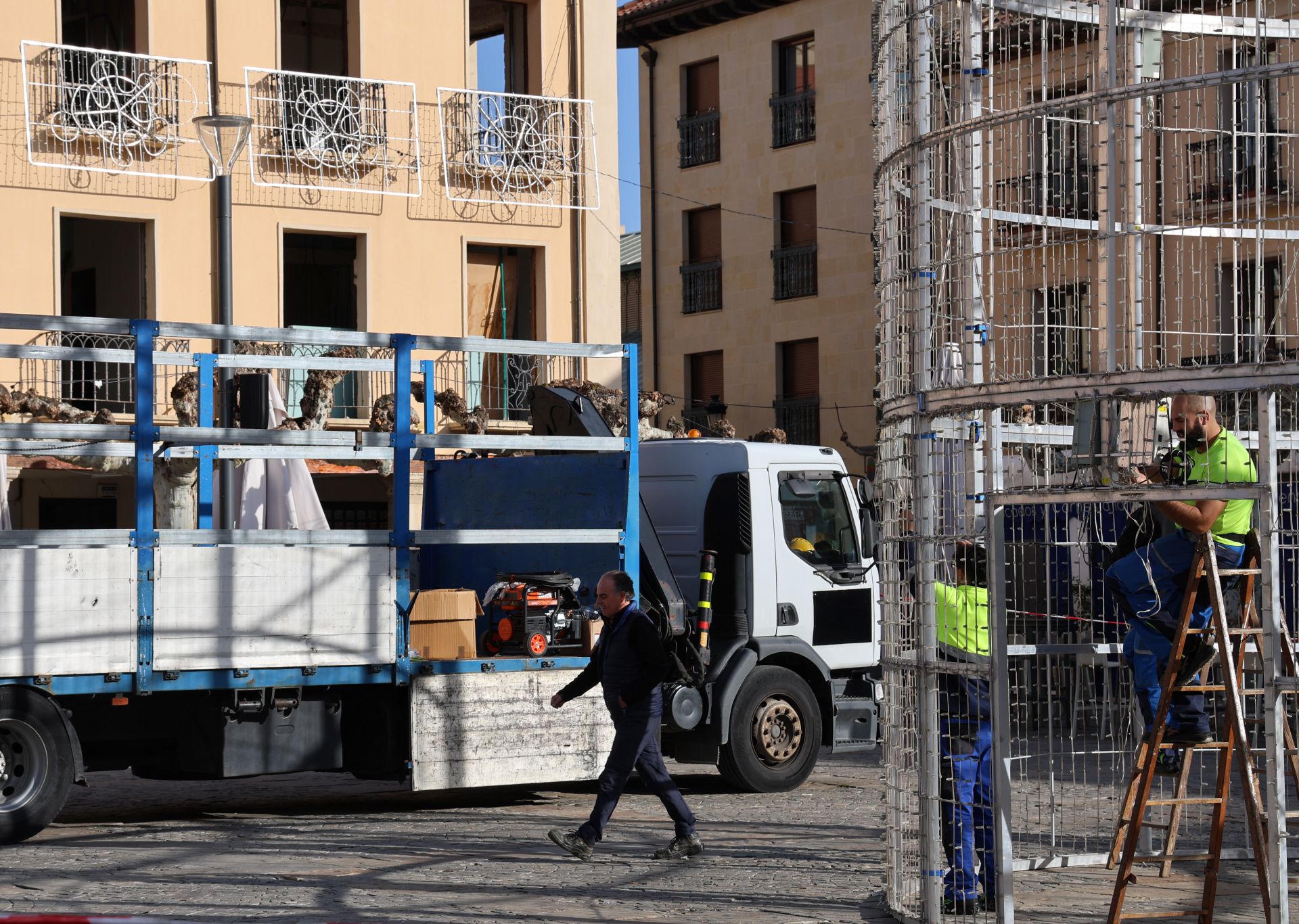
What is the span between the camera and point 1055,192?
8.36m

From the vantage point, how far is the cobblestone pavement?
8.31m

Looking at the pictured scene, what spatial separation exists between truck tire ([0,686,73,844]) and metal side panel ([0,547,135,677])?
8.6 inches

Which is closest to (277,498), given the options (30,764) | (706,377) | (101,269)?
(30,764)

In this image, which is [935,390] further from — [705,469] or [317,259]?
[317,259]

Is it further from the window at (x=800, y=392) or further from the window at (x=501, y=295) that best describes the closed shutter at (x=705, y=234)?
the window at (x=501, y=295)

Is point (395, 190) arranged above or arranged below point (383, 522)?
above

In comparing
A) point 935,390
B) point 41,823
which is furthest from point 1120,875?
point 41,823

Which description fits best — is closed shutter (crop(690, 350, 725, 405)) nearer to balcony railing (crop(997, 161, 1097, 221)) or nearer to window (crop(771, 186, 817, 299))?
window (crop(771, 186, 817, 299))

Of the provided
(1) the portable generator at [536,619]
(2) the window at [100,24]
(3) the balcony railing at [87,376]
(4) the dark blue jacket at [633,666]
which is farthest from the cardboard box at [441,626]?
(2) the window at [100,24]

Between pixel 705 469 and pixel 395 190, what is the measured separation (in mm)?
10421

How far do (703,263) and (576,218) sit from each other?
13.6m

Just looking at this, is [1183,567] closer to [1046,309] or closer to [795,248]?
[1046,309]

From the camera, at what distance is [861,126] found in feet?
110

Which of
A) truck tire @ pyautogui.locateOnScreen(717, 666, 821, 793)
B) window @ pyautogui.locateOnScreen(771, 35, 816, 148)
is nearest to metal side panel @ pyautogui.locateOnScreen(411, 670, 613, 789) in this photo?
truck tire @ pyautogui.locateOnScreen(717, 666, 821, 793)
